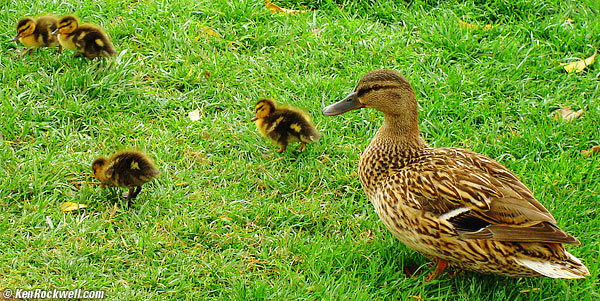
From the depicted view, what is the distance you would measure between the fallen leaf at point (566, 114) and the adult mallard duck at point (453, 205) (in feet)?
4.32

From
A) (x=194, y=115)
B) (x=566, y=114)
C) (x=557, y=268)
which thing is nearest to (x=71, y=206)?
(x=194, y=115)

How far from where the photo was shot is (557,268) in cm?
335

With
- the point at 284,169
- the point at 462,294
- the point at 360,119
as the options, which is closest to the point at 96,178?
the point at 284,169

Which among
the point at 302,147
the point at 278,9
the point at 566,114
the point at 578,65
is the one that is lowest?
the point at 302,147

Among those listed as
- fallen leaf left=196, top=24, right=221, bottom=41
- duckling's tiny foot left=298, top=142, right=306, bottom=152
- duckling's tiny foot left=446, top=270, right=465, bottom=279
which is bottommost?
duckling's tiny foot left=298, top=142, right=306, bottom=152

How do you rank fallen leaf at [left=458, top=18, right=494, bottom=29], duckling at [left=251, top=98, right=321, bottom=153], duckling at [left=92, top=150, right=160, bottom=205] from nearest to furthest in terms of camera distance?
duckling at [left=92, top=150, right=160, bottom=205] → duckling at [left=251, top=98, right=321, bottom=153] → fallen leaf at [left=458, top=18, right=494, bottom=29]

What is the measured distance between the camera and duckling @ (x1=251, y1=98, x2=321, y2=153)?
436 cm

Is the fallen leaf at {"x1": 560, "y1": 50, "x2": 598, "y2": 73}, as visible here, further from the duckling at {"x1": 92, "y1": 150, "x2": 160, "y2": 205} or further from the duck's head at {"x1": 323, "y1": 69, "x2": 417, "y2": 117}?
the duckling at {"x1": 92, "y1": 150, "x2": 160, "y2": 205}

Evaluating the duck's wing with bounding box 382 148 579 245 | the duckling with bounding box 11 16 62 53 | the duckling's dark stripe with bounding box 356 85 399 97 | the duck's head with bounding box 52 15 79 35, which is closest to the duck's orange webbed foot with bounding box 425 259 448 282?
the duck's wing with bounding box 382 148 579 245

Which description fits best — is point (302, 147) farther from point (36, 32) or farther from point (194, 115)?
point (36, 32)

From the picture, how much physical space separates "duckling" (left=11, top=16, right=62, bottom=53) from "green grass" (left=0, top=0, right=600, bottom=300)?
0.15 metres

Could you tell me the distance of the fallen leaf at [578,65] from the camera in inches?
205

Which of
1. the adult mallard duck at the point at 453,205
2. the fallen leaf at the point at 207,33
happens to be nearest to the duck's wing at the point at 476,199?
the adult mallard duck at the point at 453,205

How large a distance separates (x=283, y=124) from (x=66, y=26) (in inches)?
68.7
